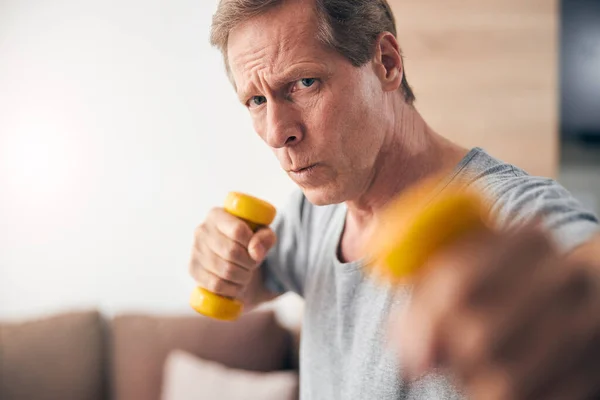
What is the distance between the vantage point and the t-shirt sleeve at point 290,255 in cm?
82

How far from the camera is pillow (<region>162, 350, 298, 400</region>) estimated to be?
1584 mm

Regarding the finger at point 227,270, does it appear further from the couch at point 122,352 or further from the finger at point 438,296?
the couch at point 122,352

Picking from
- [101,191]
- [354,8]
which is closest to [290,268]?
[354,8]

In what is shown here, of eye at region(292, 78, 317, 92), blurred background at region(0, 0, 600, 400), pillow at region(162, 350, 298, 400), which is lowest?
pillow at region(162, 350, 298, 400)

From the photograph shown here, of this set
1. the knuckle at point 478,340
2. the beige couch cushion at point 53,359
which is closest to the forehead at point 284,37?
the knuckle at point 478,340

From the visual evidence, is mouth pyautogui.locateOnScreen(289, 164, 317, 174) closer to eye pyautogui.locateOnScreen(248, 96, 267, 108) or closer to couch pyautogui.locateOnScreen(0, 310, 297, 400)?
eye pyautogui.locateOnScreen(248, 96, 267, 108)

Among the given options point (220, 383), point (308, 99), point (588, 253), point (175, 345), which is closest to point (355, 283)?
point (308, 99)

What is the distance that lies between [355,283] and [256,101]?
0.26m

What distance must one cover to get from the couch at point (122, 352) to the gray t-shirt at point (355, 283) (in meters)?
0.96

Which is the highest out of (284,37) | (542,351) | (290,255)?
(284,37)

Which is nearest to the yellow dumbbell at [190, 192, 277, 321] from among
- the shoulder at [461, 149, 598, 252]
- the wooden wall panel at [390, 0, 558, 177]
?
the shoulder at [461, 149, 598, 252]

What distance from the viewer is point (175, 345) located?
1719 millimetres

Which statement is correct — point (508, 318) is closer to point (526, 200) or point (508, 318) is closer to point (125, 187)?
point (526, 200)

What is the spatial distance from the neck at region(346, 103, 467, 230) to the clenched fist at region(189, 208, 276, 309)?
0.14 metres
